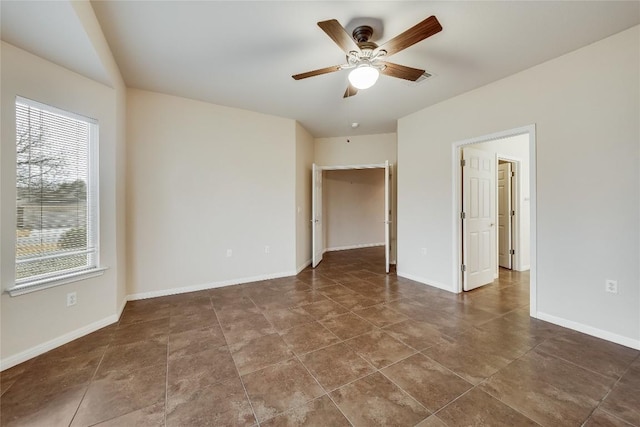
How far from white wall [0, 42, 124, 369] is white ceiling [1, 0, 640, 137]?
195 millimetres

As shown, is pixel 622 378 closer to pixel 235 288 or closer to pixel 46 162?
pixel 235 288

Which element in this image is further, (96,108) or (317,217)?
(317,217)

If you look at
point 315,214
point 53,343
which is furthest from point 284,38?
point 53,343

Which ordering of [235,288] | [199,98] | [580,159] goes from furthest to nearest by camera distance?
[235,288] < [199,98] < [580,159]

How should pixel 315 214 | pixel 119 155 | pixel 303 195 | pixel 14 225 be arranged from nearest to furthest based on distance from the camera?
pixel 14 225 < pixel 119 155 < pixel 303 195 < pixel 315 214

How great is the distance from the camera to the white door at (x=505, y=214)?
4.73 metres

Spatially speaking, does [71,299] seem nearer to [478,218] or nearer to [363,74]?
[363,74]

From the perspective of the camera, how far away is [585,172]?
7.97 ft

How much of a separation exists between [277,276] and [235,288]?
0.76m

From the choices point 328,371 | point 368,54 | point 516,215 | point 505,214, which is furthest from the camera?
point 505,214

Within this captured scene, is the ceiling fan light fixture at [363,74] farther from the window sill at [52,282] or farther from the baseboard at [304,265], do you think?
the baseboard at [304,265]

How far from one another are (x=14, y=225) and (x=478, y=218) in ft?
16.6

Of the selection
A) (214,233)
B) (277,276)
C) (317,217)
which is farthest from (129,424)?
(317,217)

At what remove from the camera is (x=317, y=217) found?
205 inches
